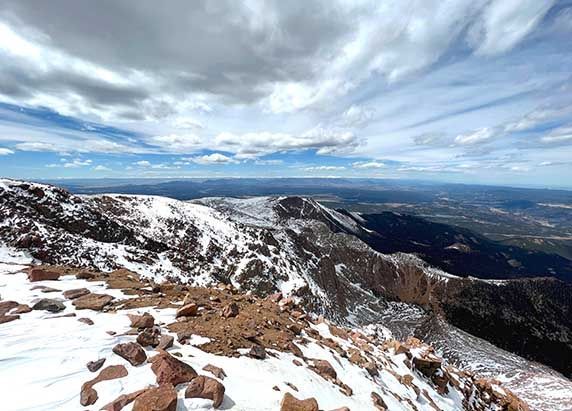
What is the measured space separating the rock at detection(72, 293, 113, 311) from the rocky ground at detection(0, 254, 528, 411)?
0.04m

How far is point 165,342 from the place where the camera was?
8.76 metres

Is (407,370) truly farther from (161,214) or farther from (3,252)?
(161,214)

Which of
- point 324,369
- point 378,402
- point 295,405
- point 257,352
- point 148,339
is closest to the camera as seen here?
point 295,405

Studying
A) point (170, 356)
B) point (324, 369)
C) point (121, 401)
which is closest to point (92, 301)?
point (170, 356)

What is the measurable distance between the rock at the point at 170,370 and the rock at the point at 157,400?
664 millimetres

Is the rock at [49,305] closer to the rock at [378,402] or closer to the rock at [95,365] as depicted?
the rock at [95,365]

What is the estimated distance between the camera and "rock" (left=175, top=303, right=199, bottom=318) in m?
11.5

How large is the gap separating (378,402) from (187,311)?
29.0ft

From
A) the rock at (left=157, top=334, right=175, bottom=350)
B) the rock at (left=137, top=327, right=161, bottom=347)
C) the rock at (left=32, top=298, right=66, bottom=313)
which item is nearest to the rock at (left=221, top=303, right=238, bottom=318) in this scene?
the rock at (left=157, top=334, right=175, bottom=350)

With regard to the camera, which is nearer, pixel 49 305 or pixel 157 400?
pixel 157 400

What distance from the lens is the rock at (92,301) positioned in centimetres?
1127

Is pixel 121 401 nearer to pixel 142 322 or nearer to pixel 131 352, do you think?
pixel 131 352

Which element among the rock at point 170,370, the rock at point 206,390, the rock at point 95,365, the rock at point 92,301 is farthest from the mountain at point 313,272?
the rock at point 206,390

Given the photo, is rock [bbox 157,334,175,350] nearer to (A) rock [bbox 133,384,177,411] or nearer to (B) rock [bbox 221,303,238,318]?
(A) rock [bbox 133,384,177,411]
